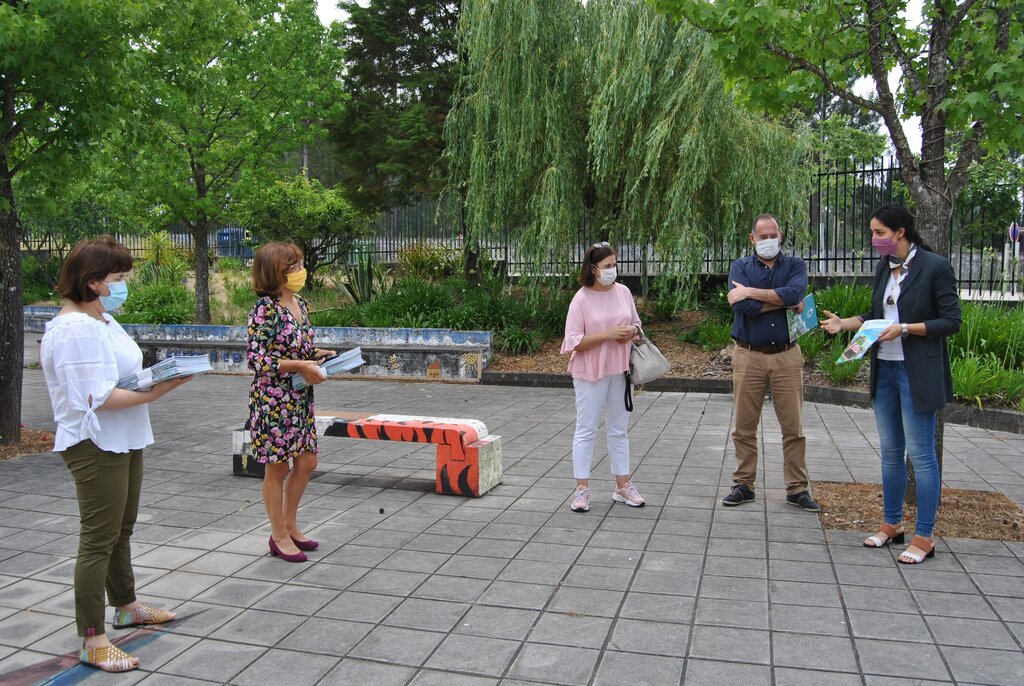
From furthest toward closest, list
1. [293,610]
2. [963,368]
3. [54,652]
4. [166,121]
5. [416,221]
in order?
[416,221] < [166,121] < [963,368] < [293,610] < [54,652]

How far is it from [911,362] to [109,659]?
439cm

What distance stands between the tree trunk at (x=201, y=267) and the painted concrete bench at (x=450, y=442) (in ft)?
31.7

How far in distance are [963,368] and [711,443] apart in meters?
3.34

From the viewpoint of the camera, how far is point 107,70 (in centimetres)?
797

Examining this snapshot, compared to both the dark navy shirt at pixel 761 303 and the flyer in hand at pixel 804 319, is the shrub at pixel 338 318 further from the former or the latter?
the flyer in hand at pixel 804 319

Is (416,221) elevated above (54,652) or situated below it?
above

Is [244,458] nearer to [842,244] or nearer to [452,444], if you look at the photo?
[452,444]

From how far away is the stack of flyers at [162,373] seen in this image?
142 inches

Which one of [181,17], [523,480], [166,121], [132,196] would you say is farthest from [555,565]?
[132,196]

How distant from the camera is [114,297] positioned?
3871 millimetres

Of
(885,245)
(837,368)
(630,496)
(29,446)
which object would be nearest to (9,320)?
(29,446)

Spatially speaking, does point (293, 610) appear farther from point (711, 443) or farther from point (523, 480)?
point (711, 443)

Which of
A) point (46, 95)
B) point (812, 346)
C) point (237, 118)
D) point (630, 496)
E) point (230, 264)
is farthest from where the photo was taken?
point (230, 264)

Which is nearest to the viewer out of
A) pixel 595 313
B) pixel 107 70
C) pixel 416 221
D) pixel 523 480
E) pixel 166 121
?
pixel 595 313
